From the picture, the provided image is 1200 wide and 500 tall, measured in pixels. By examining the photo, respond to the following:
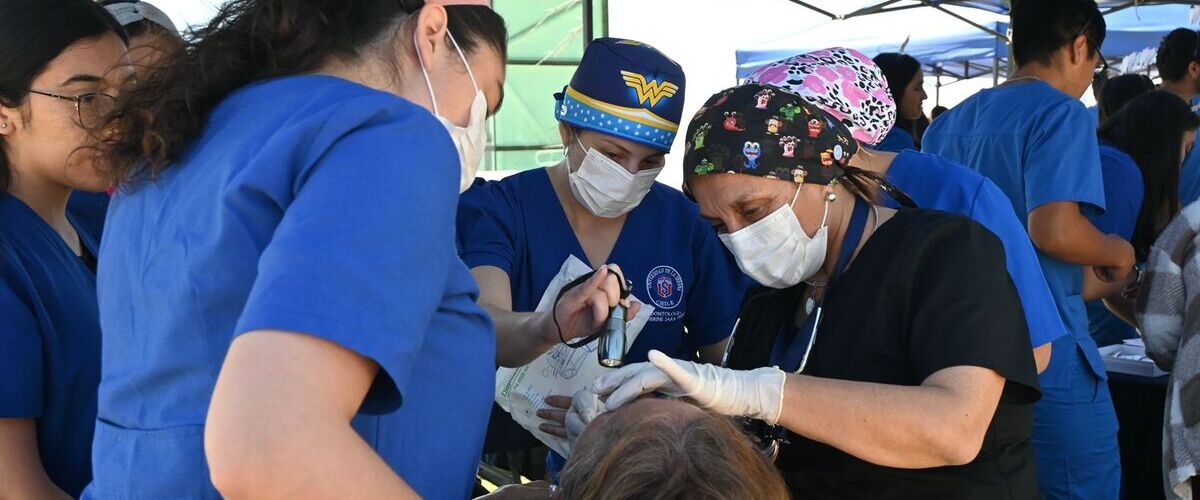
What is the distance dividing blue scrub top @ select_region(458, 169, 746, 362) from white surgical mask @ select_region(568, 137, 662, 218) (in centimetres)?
7

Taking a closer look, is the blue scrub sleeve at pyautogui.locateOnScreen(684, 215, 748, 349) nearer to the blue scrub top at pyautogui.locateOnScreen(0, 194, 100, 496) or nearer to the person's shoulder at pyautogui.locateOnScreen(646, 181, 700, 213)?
the person's shoulder at pyautogui.locateOnScreen(646, 181, 700, 213)

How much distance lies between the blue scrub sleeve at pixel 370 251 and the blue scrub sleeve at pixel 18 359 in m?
0.82

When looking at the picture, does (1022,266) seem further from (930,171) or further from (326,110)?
(326,110)

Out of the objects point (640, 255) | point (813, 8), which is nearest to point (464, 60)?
point (640, 255)

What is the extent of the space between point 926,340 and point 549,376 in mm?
834

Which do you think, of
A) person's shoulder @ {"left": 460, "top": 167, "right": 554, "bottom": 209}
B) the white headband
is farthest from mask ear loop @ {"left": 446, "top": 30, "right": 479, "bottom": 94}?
the white headband

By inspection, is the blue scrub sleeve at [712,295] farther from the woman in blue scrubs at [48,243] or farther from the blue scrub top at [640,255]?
the woman in blue scrubs at [48,243]

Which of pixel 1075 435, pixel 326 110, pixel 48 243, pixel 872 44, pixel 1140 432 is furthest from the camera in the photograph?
pixel 872 44

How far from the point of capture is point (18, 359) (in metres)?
1.51

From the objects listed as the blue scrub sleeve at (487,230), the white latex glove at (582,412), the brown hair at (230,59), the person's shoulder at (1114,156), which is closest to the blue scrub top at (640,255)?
the blue scrub sleeve at (487,230)

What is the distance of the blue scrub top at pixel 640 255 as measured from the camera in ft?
7.57

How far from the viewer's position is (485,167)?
6.59 meters

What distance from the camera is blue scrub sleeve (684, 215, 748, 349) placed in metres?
Result: 2.36

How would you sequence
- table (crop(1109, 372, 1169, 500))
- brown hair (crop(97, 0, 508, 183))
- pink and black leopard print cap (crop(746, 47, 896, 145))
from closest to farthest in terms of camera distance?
brown hair (crop(97, 0, 508, 183)), pink and black leopard print cap (crop(746, 47, 896, 145)), table (crop(1109, 372, 1169, 500))
